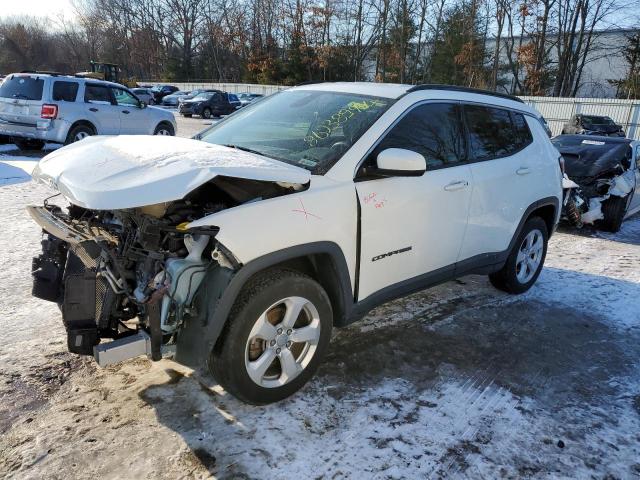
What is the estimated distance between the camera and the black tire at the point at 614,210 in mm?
7742

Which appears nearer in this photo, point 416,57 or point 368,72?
point 416,57

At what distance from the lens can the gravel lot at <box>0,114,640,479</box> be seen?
103 inches

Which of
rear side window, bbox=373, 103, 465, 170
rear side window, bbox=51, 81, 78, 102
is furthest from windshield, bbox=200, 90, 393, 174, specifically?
rear side window, bbox=51, 81, 78, 102

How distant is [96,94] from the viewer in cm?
1229

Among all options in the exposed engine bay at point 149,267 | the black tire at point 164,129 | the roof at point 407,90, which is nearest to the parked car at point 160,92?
the black tire at point 164,129

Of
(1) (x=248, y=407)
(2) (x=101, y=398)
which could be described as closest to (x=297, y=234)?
(1) (x=248, y=407)

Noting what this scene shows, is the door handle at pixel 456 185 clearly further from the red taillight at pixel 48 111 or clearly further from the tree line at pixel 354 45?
the tree line at pixel 354 45

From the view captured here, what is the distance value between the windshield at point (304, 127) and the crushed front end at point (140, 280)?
778mm

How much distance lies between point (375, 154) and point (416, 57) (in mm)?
42010

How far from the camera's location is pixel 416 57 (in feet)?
138

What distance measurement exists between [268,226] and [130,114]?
11.7 meters

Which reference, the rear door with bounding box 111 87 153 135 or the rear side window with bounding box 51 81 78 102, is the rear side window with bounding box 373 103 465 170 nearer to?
the rear side window with bounding box 51 81 78 102

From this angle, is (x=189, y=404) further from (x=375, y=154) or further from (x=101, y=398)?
(x=375, y=154)

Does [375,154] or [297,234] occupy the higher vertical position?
[375,154]
